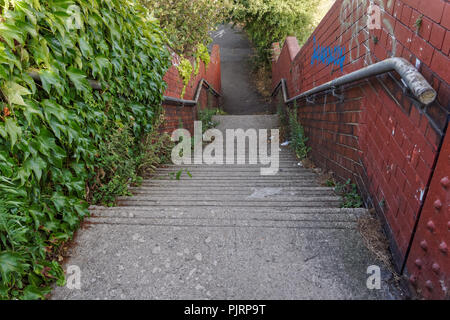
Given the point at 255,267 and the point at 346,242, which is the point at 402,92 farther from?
the point at 255,267

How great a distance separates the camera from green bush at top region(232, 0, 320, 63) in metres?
8.02

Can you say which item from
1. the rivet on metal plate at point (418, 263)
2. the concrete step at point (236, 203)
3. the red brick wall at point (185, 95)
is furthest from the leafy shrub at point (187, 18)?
the rivet on metal plate at point (418, 263)

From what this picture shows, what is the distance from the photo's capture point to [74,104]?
168 cm

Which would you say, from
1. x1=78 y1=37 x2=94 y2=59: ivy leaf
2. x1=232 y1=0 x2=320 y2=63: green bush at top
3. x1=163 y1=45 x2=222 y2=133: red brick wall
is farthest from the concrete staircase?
x1=232 y1=0 x2=320 y2=63: green bush at top

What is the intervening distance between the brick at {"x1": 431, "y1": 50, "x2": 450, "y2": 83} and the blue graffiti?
160 centimetres

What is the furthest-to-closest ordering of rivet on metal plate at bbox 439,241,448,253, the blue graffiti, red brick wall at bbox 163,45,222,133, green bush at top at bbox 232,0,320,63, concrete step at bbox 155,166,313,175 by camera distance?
1. green bush at top at bbox 232,0,320,63
2. red brick wall at bbox 163,45,222,133
3. concrete step at bbox 155,166,313,175
4. the blue graffiti
5. rivet on metal plate at bbox 439,241,448,253

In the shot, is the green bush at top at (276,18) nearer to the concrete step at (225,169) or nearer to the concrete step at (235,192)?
the concrete step at (225,169)

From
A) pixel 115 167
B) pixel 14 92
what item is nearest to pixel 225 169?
pixel 115 167

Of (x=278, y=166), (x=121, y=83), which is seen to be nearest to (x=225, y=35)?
(x=278, y=166)

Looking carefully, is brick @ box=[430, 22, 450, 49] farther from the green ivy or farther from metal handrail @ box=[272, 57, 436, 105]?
the green ivy

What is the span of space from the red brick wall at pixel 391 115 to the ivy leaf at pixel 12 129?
5.89 ft

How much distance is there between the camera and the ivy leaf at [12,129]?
120 centimetres

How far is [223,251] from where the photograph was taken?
5.13ft

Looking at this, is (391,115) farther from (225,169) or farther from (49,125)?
(225,169)
